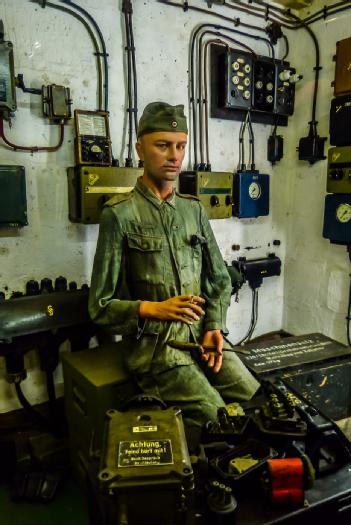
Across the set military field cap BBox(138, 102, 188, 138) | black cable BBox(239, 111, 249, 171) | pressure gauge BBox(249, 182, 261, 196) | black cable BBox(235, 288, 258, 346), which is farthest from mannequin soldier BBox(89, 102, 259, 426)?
black cable BBox(235, 288, 258, 346)

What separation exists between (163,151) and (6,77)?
856mm

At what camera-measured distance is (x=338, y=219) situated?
2.61 m

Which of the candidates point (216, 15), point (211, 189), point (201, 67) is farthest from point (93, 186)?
point (216, 15)

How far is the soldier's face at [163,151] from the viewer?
165 centimetres

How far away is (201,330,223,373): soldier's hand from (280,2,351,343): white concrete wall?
1.57 metres

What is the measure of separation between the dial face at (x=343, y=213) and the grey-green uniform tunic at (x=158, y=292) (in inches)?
46.6

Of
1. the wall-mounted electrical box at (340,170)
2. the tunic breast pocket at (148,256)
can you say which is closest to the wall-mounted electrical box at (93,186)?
the tunic breast pocket at (148,256)

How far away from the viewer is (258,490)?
1.08m

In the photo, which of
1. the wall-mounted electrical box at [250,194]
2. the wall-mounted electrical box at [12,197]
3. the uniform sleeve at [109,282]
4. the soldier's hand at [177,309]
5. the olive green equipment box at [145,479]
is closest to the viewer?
the olive green equipment box at [145,479]

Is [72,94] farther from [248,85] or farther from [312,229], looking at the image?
[312,229]

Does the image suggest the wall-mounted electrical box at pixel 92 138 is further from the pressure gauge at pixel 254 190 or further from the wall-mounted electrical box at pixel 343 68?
the wall-mounted electrical box at pixel 343 68

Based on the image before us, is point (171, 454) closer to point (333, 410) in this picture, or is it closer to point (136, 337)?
point (136, 337)

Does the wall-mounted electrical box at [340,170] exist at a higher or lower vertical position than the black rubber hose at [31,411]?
higher

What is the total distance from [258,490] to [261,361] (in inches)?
41.2
